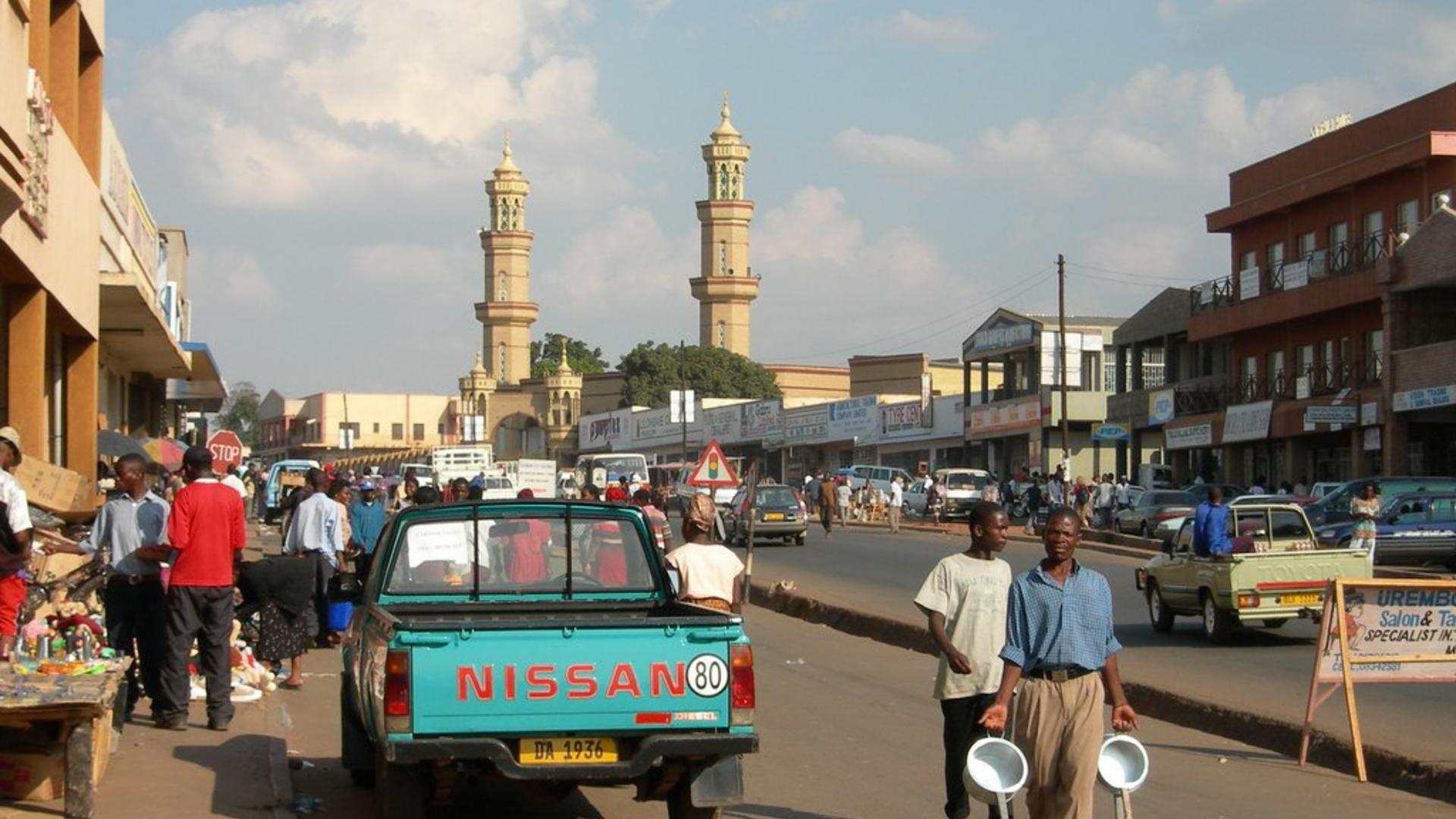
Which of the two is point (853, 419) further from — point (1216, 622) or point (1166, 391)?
point (1216, 622)

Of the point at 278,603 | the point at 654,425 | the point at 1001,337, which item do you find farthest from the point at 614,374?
the point at 278,603

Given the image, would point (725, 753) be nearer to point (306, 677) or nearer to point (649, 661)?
point (649, 661)

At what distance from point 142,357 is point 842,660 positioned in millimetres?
21498

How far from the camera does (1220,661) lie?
57.8ft

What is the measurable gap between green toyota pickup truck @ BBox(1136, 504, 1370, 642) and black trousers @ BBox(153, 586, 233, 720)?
10726 millimetres

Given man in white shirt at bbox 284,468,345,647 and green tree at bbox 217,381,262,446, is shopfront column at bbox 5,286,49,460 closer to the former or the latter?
man in white shirt at bbox 284,468,345,647

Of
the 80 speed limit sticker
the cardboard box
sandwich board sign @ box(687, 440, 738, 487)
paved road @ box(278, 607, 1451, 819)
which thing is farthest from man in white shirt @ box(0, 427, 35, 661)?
sandwich board sign @ box(687, 440, 738, 487)

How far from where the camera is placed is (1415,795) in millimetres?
10742

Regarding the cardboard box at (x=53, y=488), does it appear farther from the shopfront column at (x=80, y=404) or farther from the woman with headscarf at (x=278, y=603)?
the woman with headscarf at (x=278, y=603)

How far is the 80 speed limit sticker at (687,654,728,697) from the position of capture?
26.1 feet

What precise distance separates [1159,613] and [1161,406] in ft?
126

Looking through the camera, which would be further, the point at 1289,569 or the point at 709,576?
the point at 1289,569

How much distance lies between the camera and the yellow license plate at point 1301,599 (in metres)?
18.5

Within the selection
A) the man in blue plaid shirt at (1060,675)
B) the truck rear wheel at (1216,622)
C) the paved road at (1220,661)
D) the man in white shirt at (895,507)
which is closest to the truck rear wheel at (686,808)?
the man in blue plaid shirt at (1060,675)
